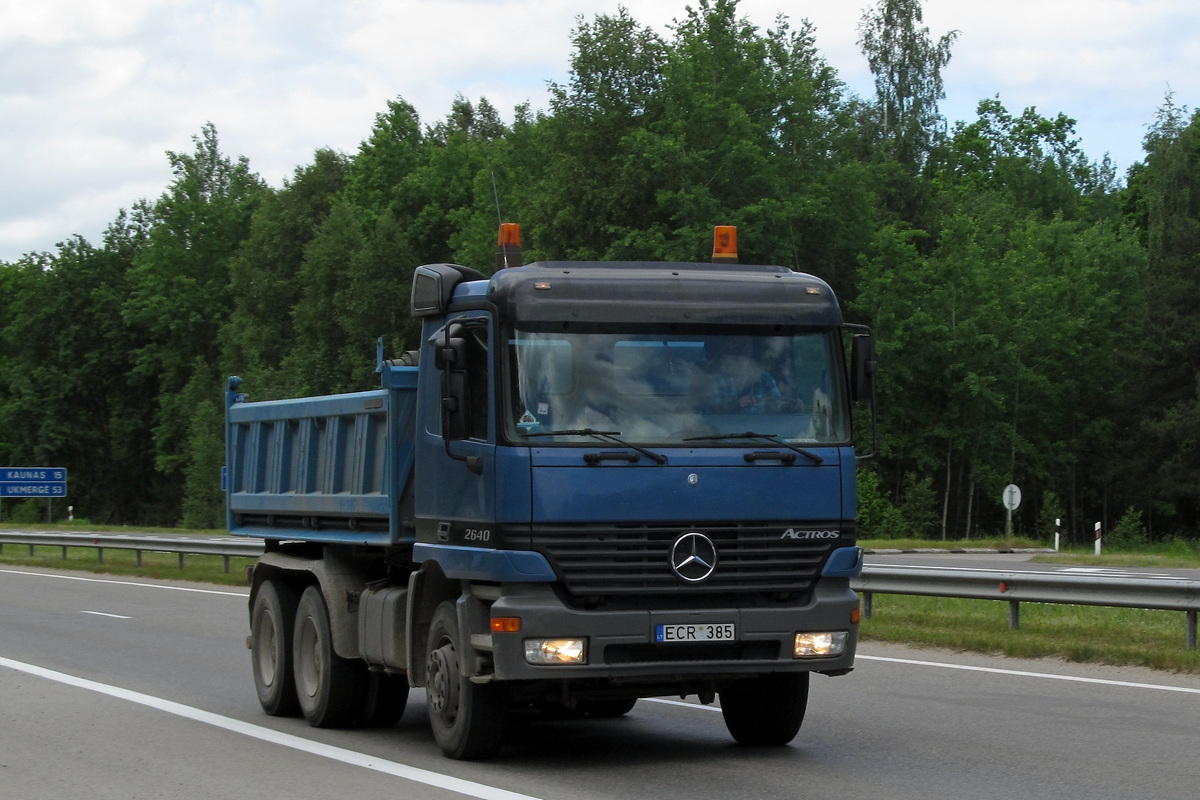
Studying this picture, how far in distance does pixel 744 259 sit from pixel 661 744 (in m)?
43.7

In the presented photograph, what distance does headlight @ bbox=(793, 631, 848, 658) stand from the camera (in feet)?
29.9

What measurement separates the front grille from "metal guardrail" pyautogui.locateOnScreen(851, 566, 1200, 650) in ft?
23.0

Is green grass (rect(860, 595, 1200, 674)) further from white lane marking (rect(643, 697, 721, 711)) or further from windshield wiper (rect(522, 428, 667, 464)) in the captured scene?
windshield wiper (rect(522, 428, 667, 464))

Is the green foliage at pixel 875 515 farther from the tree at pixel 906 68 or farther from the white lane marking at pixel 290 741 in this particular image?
the white lane marking at pixel 290 741

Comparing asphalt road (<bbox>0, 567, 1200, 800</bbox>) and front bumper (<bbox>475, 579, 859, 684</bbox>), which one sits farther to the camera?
front bumper (<bbox>475, 579, 859, 684</bbox>)

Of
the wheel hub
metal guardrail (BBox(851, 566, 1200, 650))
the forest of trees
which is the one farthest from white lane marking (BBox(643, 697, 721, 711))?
the forest of trees

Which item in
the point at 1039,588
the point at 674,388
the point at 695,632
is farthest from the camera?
the point at 1039,588

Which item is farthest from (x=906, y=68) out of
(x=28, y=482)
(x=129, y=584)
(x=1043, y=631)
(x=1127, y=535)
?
(x=1043, y=631)

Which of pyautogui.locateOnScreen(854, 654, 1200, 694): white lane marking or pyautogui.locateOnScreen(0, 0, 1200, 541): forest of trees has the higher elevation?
pyautogui.locateOnScreen(0, 0, 1200, 541): forest of trees

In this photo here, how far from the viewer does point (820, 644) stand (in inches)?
361

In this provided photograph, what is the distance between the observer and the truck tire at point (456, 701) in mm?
9164

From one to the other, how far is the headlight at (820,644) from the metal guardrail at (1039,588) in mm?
6535

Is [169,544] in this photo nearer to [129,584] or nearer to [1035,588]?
[129,584]

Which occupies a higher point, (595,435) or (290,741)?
(595,435)
